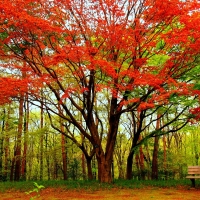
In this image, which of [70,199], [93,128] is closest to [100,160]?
[93,128]

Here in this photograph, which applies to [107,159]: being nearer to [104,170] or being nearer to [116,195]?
[104,170]

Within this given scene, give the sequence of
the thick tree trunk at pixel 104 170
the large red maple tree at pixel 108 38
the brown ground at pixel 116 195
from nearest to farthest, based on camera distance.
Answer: the brown ground at pixel 116 195
the large red maple tree at pixel 108 38
the thick tree trunk at pixel 104 170

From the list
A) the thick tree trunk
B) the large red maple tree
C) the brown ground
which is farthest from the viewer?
the thick tree trunk

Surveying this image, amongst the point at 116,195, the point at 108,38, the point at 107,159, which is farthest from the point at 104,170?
the point at 108,38

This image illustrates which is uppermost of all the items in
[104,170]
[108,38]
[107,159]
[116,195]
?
[108,38]

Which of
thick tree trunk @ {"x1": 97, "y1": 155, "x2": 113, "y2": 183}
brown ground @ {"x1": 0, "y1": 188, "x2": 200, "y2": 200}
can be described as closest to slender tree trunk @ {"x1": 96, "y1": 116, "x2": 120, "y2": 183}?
thick tree trunk @ {"x1": 97, "y1": 155, "x2": 113, "y2": 183}

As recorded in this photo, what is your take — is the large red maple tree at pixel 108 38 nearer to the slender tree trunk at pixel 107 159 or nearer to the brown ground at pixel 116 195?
the slender tree trunk at pixel 107 159

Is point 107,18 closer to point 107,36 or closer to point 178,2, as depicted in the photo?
point 107,36

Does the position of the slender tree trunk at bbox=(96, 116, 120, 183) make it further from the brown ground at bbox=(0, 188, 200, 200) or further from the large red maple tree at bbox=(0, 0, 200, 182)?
the brown ground at bbox=(0, 188, 200, 200)

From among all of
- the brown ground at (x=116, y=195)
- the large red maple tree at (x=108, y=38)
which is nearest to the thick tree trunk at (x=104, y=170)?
the large red maple tree at (x=108, y=38)

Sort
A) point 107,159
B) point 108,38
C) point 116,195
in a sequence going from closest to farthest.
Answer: point 116,195 < point 108,38 < point 107,159

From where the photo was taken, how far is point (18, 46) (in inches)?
438

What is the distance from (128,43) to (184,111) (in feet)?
20.8

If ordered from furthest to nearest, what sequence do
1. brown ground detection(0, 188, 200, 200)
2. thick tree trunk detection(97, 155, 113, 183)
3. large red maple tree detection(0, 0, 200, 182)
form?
thick tree trunk detection(97, 155, 113, 183)
large red maple tree detection(0, 0, 200, 182)
brown ground detection(0, 188, 200, 200)
